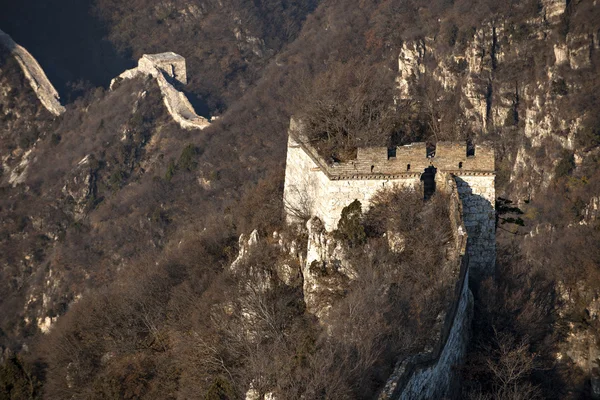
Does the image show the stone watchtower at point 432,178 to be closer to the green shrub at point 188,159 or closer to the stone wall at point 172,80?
the green shrub at point 188,159

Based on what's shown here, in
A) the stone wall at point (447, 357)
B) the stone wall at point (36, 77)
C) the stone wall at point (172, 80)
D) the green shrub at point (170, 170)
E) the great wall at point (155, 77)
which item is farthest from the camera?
the stone wall at point (36, 77)

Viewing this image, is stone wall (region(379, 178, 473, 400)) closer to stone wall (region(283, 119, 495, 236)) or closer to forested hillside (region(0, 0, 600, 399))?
forested hillside (region(0, 0, 600, 399))

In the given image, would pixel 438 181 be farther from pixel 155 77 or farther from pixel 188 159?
pixel 155 77

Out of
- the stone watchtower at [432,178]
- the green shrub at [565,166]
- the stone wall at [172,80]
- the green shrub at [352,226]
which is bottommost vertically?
the green shrub at [565,166]

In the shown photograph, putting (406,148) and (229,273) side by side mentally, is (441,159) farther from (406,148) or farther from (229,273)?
(229,273)

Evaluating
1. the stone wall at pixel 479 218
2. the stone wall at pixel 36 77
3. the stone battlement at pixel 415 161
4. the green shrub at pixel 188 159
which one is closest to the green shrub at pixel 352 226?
the stone battlement at pixel 415 161

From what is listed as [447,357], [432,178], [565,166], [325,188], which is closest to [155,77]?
[565,166]
